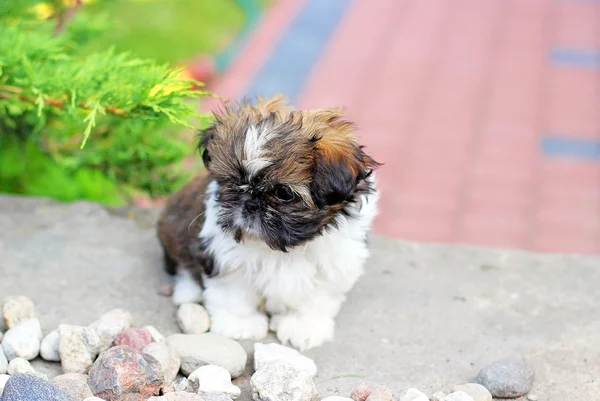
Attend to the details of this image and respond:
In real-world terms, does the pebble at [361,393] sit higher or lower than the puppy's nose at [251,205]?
lower

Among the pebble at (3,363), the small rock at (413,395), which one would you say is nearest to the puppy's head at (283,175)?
the small rock at (413,395)

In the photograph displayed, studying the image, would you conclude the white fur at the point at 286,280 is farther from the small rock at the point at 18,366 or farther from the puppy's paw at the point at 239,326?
the small rock at the point at 18,366

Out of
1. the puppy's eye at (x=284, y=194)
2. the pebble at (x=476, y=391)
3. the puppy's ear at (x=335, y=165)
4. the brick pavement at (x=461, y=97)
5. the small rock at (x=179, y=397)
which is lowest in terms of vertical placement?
the brick pavement at (x=461, y=97)

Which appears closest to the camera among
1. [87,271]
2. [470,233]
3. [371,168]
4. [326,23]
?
[371,168]

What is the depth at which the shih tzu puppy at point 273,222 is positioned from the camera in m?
3.42

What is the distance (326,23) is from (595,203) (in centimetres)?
441

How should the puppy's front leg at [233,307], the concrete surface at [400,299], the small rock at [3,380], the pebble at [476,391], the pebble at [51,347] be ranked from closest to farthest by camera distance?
1. the small rock at [3,380]
2. the pebble at [476,391]
3. the pebble at [51,347]
4. the concrete surface at [400,299]
5. the puppy's front leg at [233,307]

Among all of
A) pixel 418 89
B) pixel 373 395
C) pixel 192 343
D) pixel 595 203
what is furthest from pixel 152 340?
pixel 418 89

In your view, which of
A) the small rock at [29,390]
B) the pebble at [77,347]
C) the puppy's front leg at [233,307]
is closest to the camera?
the small rock at [29,390]

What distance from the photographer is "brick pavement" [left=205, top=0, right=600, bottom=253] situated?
6.75 meters

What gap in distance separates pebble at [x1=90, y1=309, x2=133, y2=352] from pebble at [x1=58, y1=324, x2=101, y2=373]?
0.03 meters

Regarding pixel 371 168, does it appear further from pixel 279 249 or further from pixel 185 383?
pixel 185 383

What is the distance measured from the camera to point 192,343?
146 inches

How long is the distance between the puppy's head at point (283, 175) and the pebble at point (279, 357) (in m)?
0.47
